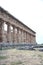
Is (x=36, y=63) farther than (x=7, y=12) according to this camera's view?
No

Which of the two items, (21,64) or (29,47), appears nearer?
(21,64)

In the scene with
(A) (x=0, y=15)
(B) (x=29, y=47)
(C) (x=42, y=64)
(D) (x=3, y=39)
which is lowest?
(C) (x=42, y=64)

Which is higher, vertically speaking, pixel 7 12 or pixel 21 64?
pixel 7 12

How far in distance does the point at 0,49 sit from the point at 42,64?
7.38 ft

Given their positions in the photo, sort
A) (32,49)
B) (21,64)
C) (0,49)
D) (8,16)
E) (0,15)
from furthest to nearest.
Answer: (8,16), (0,15), (32,49), (0,49), (21,64)

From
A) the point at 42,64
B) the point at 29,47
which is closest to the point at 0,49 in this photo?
the point at 29,47

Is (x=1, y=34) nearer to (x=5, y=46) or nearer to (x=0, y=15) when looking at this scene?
(x=0, y=15)

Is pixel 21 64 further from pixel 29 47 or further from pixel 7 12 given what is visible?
pixel 7 12

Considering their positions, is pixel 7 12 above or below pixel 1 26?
above

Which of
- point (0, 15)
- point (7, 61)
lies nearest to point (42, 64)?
point (7, 61)

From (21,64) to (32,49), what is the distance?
8.27 feet

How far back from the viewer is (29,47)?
280 inches

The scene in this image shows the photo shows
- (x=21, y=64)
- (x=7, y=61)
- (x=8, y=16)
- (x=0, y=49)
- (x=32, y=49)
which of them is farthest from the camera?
(x=8, y=16)

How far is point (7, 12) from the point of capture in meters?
21.8
